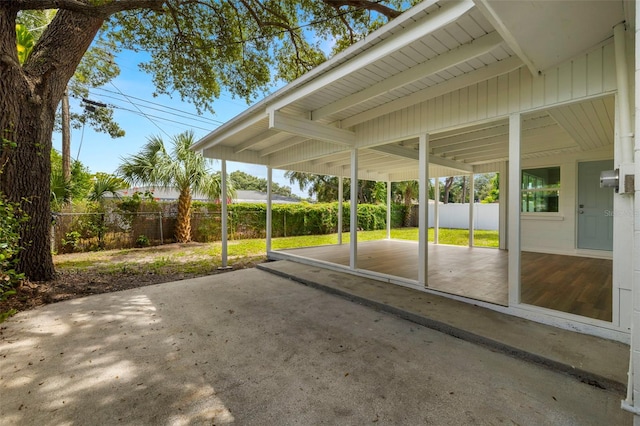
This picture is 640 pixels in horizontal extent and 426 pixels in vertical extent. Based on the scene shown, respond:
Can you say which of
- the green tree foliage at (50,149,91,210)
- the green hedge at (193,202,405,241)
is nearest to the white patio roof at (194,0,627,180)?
the green tree foliage at (50,149,91,210)

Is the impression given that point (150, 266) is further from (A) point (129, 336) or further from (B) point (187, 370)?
(B) point (187, 370)

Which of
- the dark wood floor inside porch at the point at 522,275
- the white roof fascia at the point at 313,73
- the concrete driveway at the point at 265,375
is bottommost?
the concrete driveway at the point at 265,375

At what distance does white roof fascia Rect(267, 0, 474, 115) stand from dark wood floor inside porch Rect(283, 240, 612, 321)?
3.11m

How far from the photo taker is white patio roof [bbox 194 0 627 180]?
2.17m

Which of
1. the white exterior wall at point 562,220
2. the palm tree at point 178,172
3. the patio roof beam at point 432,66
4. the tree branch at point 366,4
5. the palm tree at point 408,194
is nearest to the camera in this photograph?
the patio roof beam at point 432,66

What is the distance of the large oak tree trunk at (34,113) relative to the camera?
401 cm

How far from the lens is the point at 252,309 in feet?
12.0

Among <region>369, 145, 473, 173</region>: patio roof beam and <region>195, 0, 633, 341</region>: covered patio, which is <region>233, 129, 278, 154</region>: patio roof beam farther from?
<region>369, 145, 473, 173</region>: patio roof beam

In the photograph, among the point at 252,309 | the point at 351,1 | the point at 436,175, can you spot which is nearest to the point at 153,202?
the point at 252,309

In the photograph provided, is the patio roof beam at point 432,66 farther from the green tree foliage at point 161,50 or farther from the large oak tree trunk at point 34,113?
the large oak tree trunk at point 34,113

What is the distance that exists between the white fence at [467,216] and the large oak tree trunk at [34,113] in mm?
16620

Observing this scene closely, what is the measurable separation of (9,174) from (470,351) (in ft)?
21.6

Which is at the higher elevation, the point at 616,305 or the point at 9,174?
the point at 9,174

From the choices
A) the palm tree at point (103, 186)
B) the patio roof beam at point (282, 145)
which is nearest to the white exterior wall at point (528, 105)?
the patio roof beam at point (282, 145)
